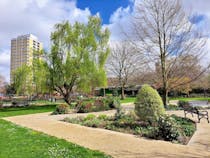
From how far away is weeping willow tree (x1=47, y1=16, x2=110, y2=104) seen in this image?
23.4 m

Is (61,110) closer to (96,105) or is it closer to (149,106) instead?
(96,105)

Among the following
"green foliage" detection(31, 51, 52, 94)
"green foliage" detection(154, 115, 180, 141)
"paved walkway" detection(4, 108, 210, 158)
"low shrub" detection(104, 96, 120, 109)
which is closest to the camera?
"paved walkway" detection(4, 108, 210, 158)

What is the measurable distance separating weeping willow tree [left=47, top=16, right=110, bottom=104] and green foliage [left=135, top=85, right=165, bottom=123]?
562 inches

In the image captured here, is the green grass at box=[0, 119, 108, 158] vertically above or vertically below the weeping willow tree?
below

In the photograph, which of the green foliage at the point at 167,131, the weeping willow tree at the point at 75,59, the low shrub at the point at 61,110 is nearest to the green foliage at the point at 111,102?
the weeping willow tree at the point at 75,59

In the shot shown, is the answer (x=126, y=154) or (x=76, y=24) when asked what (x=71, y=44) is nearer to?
(x=76, y=24)

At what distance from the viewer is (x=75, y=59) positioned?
2336cm

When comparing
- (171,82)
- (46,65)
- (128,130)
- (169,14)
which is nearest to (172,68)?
(171,82)

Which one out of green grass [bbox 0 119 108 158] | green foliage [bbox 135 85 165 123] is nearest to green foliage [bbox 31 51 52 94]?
green foliage [bbox 135 85 165 123]

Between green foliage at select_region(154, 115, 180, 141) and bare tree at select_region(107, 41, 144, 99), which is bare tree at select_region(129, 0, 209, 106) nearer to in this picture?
green foliage at select_region(154, 115, 180, 141)

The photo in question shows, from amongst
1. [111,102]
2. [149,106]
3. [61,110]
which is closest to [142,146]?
[149,106]

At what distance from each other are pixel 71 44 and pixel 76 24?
2.44 metres

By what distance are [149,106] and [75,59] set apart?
1566 cm

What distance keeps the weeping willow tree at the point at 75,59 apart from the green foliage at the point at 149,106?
46.8 feet
